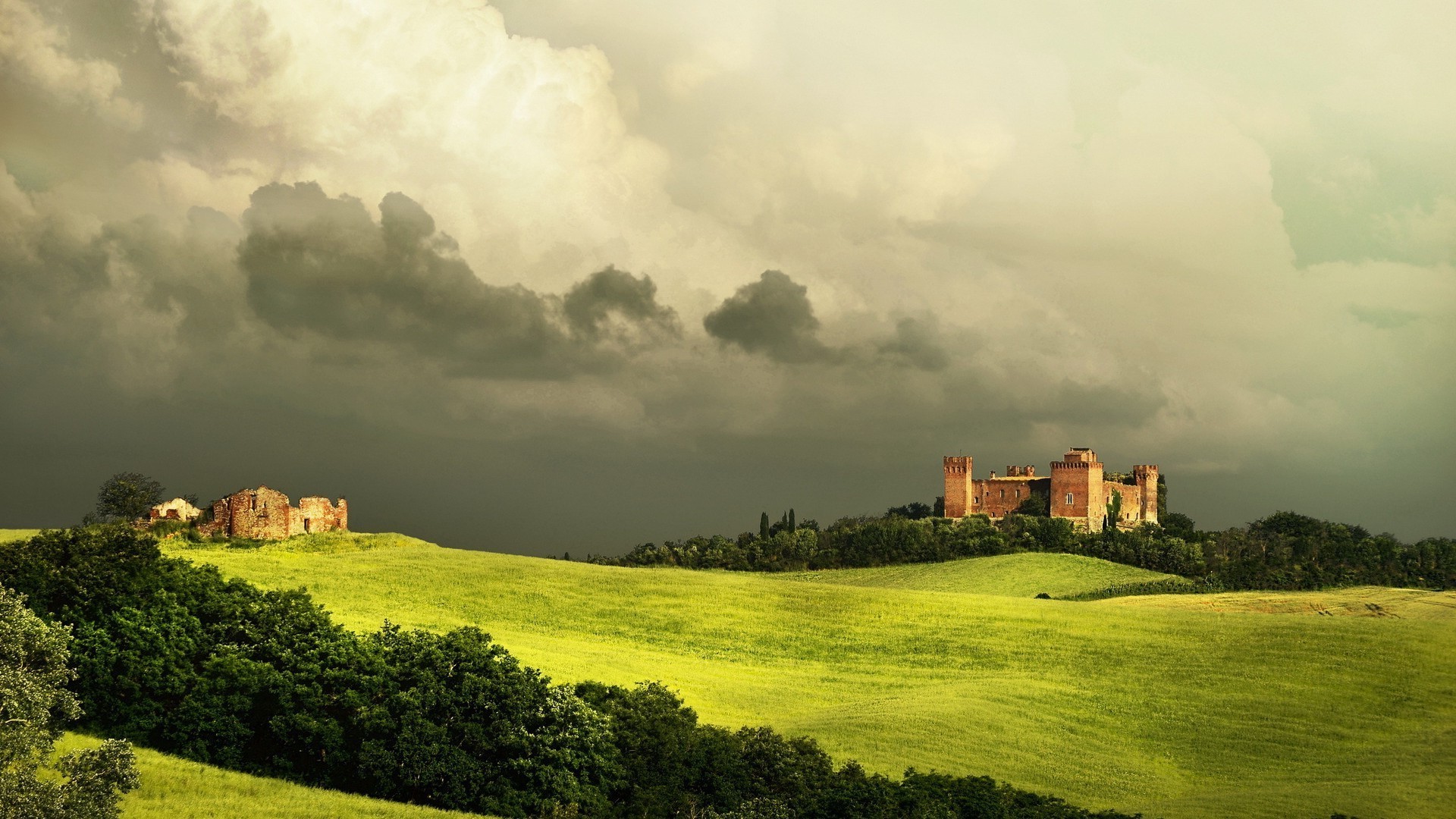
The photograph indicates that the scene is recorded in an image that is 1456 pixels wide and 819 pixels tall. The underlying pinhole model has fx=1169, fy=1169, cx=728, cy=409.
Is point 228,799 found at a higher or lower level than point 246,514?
lower

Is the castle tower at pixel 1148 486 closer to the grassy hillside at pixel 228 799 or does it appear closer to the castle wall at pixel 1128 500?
the castle wall at pixel 1128 500

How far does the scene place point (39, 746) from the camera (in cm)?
2509

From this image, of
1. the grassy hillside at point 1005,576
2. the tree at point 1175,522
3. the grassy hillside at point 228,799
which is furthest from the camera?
the tree at point 1175,522

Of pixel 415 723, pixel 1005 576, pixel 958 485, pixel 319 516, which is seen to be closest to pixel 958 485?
pixel 958 485

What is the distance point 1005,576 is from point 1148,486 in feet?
184

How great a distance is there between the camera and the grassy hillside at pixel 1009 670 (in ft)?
139

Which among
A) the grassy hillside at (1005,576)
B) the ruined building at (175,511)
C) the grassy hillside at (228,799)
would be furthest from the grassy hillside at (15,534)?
the grassy hillside at (1005,576)

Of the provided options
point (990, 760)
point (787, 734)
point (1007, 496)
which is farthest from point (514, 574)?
point (1007, 496)

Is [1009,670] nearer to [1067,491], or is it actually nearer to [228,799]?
[228,799]

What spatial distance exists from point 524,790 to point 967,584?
7433cm

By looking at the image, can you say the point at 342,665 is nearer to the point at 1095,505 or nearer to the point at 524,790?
the point at 524,790

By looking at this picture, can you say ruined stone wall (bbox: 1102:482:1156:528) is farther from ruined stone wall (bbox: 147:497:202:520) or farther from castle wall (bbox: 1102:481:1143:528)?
ruined stone wall (bbox: 147:497:202:520)

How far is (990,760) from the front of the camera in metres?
42.3

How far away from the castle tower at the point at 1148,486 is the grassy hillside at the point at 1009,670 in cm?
6882
